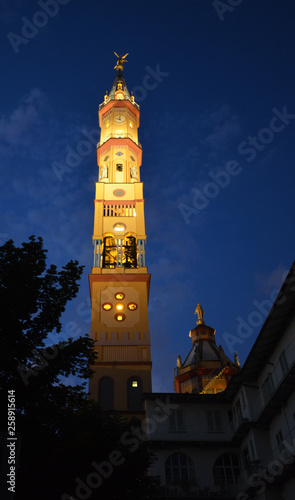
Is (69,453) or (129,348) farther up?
(129,348)

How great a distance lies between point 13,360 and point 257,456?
19.9 metres

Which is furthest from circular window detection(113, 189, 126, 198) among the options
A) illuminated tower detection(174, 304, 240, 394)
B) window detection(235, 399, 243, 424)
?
window detection(235, 399, 243, 424)

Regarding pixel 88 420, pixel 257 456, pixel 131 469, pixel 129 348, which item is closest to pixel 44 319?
pixel 88 420

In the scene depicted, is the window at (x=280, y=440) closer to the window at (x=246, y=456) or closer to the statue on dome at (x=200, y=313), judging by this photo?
the window at (x=246, y=456)

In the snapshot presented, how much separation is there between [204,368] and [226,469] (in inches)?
1284

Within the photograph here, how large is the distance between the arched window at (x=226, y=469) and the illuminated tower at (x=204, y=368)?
26.1m

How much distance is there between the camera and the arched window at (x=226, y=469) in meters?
34.2

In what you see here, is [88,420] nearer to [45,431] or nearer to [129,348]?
[45,431]

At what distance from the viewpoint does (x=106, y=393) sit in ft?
145

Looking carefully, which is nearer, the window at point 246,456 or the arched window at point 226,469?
the window at point 246,456

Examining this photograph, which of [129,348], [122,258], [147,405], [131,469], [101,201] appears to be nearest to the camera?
[131,469]

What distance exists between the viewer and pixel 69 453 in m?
18.0

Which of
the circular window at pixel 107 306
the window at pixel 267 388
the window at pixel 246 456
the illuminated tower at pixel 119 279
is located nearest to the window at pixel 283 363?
the window at pixel 267 388

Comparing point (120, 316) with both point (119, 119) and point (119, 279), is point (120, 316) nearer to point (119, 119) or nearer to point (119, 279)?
point (119, 279)
